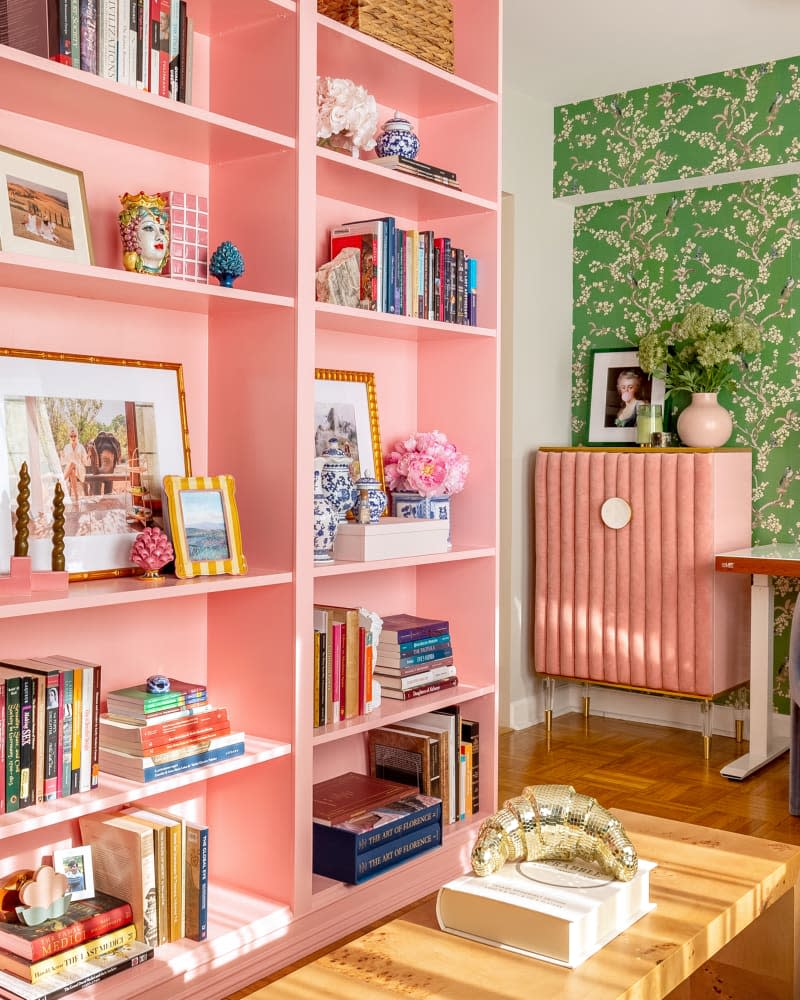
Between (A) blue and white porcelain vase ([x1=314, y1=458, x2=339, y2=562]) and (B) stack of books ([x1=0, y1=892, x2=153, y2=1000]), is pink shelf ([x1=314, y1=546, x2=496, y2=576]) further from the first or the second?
(B) stack of books ([x1=0, y1=892, x2=153, y2=1000])

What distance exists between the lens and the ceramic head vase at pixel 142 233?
7.49 feet

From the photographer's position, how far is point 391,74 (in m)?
2.90

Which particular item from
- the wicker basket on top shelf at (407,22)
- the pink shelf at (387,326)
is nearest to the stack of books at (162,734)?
the pink shelf at (387,326)

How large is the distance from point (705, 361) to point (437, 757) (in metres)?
2.08

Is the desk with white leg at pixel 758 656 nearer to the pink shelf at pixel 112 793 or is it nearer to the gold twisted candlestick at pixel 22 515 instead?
the pink shelf at pixel 112 793

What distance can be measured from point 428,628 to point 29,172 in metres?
1.59

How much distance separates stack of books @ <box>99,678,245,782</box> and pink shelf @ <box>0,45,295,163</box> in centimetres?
120

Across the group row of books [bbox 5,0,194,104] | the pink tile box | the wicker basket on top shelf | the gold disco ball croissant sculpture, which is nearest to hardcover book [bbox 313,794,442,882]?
the gold disco ball croissant sculpture

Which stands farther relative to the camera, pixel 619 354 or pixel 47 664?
pixel 619 354

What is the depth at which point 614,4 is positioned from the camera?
3.62 metres

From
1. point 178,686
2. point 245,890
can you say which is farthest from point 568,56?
point 245,890

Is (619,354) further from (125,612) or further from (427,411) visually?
(125,612)

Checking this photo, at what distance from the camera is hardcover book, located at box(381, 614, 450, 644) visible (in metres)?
3.00

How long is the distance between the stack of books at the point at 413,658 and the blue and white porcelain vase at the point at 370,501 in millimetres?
350
